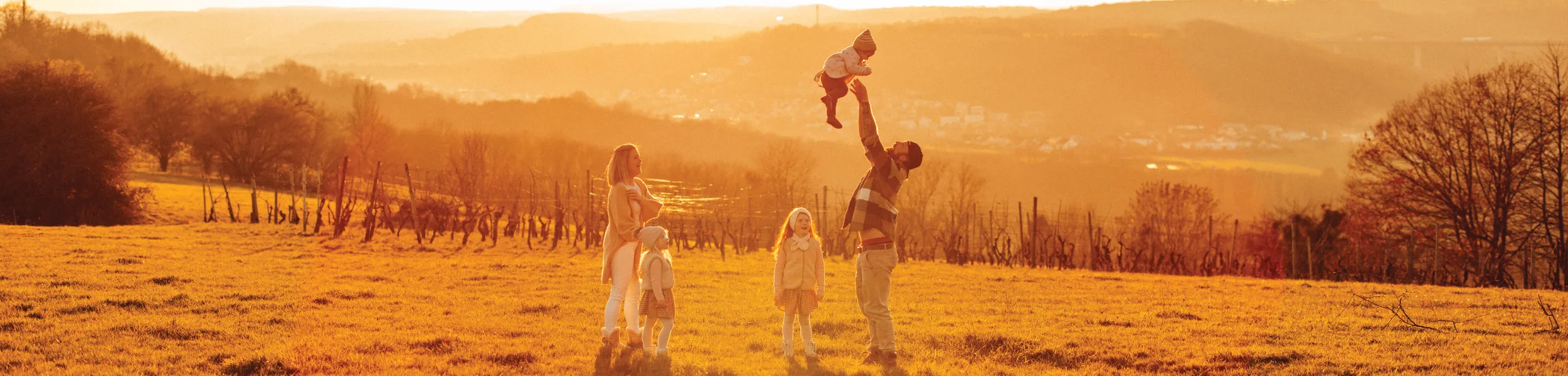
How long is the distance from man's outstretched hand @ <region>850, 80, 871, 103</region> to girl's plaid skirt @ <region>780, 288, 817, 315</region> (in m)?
1.62

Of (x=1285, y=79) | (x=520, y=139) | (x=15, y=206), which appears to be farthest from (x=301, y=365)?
(x=1285, y=79)

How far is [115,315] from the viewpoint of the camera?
10.8 meters

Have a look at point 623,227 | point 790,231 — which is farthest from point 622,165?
point 790,231

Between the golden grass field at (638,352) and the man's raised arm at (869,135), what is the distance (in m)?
1.75

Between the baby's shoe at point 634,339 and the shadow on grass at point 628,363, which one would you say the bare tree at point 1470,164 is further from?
the shadow on grass at point 628,363

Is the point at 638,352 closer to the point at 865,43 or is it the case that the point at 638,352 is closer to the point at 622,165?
the point at 622,165

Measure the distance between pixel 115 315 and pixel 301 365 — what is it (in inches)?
161

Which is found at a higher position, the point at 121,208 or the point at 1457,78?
the point at 1457,78

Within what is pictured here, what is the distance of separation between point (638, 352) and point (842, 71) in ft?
9.64

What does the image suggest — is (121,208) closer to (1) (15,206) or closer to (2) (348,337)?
(1) (15,206)

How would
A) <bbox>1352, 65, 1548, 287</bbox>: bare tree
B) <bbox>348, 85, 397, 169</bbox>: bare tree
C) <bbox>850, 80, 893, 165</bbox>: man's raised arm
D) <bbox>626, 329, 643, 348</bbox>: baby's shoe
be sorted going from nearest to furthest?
1. <bbox>850, 80, 893, 165</bbox>: man's raised arm
2. <bbox>626, 329, 643, 348</bbox>: baby's shoe
3. <bbox>1352, 65, 1548, 287</bbox>: bare tree
4. <bbox>348, 85, 397, 169</bbox>: bare tree

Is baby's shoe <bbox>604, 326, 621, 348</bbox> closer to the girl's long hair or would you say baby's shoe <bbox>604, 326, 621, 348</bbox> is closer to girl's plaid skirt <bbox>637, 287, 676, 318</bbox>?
girl's plaid skirt <bbox>637, 287, 676, 318</bbox>

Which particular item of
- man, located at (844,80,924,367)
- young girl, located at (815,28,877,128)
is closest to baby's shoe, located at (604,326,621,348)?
man, located at (844,80,924,367)

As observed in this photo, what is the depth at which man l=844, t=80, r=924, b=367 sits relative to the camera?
8070 millimetres
